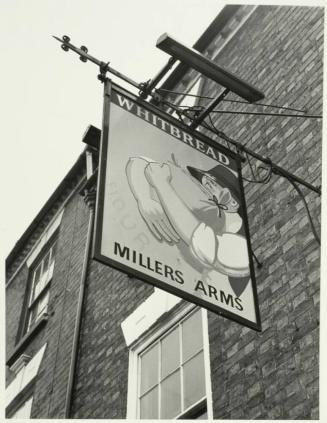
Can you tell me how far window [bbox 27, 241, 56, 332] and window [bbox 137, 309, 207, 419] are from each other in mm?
4125

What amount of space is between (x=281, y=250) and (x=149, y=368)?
6.41 ft

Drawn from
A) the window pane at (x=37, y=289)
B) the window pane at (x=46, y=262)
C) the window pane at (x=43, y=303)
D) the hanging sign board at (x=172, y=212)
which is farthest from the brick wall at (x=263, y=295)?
the window pane at (x=46, y=262)

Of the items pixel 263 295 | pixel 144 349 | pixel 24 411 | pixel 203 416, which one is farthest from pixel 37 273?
pixel 263 295

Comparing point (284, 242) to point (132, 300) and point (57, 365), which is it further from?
point (57, 365)

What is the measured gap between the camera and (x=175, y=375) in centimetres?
612

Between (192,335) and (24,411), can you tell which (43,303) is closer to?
(24,411)

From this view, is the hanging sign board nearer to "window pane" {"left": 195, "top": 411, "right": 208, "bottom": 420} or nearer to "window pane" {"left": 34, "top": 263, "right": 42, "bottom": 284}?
"window pane" {"left": 195, "top": 411, "right": 208, "bottom": 420}

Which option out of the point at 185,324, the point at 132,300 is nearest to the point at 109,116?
the point at 185,324

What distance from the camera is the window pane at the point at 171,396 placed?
588 centimetres

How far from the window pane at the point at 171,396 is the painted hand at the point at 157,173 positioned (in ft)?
7.31

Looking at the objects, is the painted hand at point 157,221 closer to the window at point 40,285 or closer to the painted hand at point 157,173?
the painted hand at point 157,173

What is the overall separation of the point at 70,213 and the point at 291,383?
705cm

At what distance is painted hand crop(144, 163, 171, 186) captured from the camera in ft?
14.8

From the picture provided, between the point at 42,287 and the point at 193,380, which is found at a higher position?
the point at 42,287
